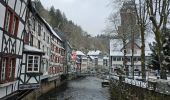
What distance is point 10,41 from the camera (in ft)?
63.7

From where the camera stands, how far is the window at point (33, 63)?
2580 centimetres

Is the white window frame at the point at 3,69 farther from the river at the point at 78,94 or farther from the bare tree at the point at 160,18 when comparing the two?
the river at the point at 78,94

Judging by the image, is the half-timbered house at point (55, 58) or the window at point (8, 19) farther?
the half-timbered house at point (55, 58)

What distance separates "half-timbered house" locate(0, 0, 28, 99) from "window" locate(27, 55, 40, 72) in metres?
2.68

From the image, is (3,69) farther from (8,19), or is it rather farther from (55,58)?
(55,58)

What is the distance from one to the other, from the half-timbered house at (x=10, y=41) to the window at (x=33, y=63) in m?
2.68

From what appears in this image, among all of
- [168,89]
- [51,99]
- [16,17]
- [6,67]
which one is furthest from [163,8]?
[51,99]

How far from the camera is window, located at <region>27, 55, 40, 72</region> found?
84.6 feet

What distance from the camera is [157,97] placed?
1922 cm

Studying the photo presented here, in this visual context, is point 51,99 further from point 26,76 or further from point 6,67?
point 6,67

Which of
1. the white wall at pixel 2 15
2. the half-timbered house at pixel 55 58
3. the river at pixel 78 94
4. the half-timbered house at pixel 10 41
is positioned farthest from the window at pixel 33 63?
the half-timbered house at pixel 55 58

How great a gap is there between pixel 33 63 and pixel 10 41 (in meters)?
6.85

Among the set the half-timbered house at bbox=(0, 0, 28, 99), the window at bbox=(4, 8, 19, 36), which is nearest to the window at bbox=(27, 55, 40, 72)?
the half-timbered house at bbox=(0, 0, 28, 99)

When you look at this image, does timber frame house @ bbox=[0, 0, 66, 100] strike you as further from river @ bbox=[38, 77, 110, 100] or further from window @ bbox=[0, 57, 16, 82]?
river @ bbox=[38, 77, 110, 100]
